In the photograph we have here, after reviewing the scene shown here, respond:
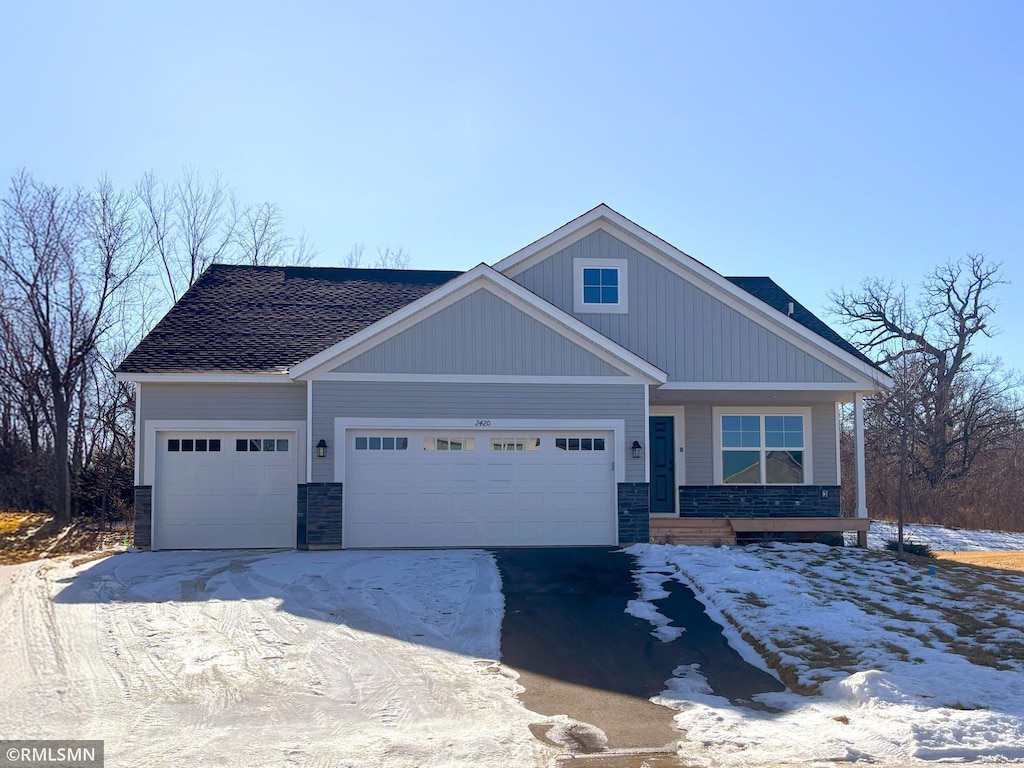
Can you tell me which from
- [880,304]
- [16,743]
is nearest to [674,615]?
[16,743]

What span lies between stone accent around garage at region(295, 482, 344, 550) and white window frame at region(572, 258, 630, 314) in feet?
18.5

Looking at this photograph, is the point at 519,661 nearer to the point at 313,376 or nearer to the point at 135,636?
the point at 135,636

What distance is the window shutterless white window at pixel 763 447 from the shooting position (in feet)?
58.9

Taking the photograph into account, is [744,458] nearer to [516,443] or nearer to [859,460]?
[859,460]

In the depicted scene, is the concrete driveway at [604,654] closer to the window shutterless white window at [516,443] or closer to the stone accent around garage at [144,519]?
the window shutterless white window at [516,443]

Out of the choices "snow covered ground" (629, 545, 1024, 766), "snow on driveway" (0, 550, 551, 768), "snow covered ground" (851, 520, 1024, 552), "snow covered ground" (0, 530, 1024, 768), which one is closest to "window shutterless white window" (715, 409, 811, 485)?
"snow covered ground" (851, 520, 1024, 552)

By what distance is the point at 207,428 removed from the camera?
14.9 metres

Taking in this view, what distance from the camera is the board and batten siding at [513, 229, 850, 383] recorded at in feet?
54.2

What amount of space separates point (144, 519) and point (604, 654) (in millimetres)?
9320

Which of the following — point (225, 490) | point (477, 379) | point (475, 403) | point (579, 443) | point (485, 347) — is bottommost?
point (225, 490)

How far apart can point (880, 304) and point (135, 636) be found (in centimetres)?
3414

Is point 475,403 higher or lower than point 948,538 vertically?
higher

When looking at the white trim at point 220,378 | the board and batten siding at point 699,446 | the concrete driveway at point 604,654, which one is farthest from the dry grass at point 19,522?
the board and batten siding at point 699,446

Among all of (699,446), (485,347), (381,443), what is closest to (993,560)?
(699,446)
